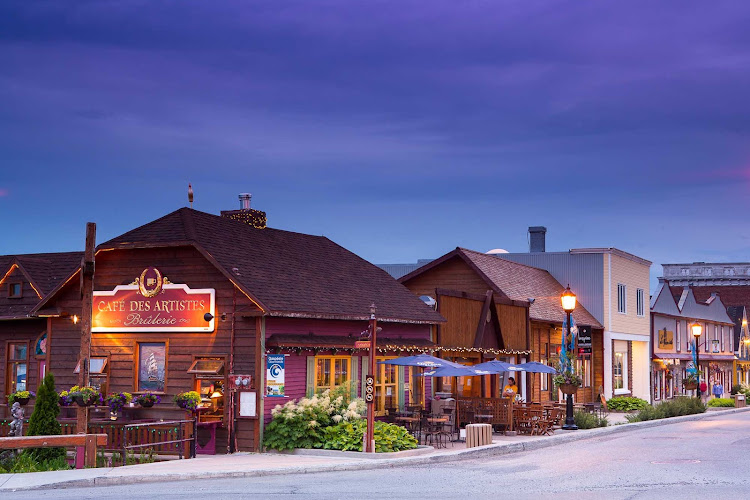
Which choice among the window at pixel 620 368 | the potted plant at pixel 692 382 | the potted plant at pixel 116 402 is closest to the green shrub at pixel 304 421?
the potted plant at pixel 116 402

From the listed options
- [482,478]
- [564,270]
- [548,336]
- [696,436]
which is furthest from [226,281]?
[564,270]

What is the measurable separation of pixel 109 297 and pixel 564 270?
99.3 ft

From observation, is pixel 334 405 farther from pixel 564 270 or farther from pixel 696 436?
pixel 564 270

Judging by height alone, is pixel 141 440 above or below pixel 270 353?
below

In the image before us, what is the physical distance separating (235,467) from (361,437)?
4.19m

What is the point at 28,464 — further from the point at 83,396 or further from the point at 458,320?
the point at 458,320

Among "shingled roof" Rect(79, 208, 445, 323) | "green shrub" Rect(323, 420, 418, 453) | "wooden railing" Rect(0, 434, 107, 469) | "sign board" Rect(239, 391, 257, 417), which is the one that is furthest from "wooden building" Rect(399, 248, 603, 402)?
"wooden railing" Rect(0, 434, 107, 469)

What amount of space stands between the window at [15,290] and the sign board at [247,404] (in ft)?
36.6

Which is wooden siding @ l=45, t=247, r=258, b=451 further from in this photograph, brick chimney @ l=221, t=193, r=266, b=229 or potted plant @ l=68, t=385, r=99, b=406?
brick chimney @ l=221, t=193, r=266, b=229

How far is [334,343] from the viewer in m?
26.6

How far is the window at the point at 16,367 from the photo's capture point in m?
30.8

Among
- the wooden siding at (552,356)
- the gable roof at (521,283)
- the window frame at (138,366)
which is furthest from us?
the wooden siding at (552,356)

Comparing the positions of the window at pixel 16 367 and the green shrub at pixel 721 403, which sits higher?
the window at pixel 16 367

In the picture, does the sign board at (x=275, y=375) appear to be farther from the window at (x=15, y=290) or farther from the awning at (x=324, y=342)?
the window at (x=15, y=290)
